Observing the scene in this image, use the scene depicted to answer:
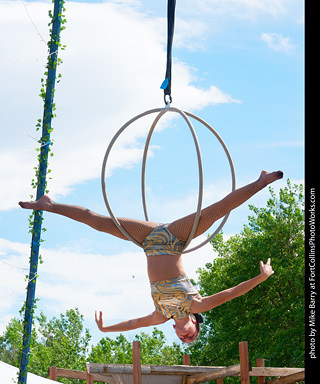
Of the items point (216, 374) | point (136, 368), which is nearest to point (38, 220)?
point (136, 368)

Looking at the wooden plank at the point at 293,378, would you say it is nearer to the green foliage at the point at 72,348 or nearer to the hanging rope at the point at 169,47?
the hanging rope at the point at 169,47

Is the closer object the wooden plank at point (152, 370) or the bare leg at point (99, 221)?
the bare leg at point (99, 221)

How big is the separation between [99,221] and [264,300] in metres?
12.2

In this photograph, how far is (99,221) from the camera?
4.74 metres

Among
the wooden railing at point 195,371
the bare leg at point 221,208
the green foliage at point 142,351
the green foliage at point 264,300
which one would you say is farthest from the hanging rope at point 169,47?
the green foliage at point 142,351

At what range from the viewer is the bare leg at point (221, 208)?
4.19m

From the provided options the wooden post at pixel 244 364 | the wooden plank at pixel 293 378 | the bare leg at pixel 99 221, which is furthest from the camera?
the wooden post at pixel 244 364

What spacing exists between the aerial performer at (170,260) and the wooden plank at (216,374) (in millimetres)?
3851

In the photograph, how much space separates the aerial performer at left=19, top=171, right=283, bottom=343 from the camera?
4508 mm
